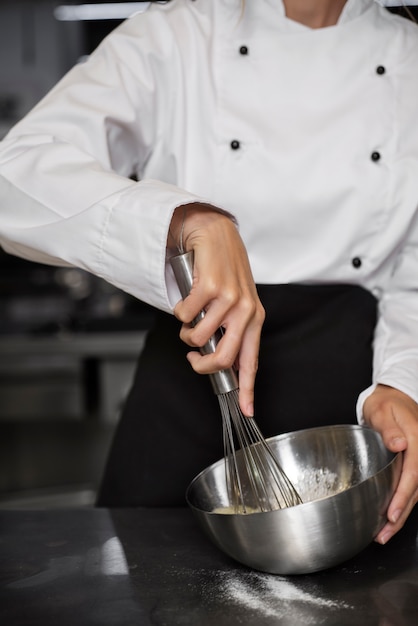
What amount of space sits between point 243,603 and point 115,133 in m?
0.59

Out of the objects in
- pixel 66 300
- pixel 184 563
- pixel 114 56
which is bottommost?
pixel 66 300

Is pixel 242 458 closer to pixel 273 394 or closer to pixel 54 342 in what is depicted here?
pixel 273 394

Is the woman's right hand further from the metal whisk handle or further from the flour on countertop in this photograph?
the flour on countertop

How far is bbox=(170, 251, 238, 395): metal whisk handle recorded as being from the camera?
28.2 inches

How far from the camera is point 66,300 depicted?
289cm

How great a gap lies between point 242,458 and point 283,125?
43 centimetres

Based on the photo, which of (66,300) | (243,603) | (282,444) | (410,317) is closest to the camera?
(243,603)

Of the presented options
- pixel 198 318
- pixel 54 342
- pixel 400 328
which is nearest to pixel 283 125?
pixel 400 328

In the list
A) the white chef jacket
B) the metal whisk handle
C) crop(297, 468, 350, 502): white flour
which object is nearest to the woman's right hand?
the metal whisk handle

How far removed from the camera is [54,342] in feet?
8.11

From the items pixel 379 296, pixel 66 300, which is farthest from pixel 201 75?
pixel 66 300

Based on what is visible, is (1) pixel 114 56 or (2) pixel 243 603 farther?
(1) pixel 114 56

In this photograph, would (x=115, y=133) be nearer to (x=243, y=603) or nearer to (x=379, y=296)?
(x=379, y=296)

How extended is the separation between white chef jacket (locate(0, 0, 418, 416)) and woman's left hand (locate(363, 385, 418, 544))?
0.11 metres
